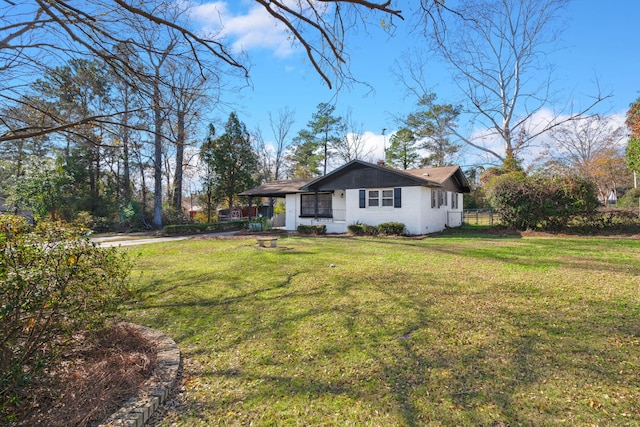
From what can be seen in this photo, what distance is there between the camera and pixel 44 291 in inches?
98.0

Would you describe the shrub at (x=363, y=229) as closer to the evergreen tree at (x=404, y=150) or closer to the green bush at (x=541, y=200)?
the green bush at (x=541, y=200)

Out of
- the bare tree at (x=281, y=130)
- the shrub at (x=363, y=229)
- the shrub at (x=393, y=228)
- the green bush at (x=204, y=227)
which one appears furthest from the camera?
the bare tree at (x=281, y=130)

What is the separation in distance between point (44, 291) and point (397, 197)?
15.4 meters

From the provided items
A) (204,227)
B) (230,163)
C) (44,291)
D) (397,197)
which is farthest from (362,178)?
(44,291)

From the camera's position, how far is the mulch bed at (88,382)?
238 cm

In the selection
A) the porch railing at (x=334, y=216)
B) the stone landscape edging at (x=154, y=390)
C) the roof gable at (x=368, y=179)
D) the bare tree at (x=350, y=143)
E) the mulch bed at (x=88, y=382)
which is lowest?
Answer: the stone landscape edging at (x=154, y=390)

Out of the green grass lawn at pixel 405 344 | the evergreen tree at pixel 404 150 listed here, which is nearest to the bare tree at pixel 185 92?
the green grass lawn at pixel 405 344

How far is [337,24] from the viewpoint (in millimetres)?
4336

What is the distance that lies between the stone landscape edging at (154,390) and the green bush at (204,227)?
17870mm

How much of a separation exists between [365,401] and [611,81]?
25588 millimetres

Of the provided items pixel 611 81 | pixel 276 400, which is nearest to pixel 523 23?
pixel 611 81

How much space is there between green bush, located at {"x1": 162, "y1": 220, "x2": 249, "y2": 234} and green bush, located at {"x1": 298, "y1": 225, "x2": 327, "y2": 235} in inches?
266

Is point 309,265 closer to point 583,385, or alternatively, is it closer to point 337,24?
point 337,24

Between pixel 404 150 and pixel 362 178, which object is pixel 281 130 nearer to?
pixel 404 150
